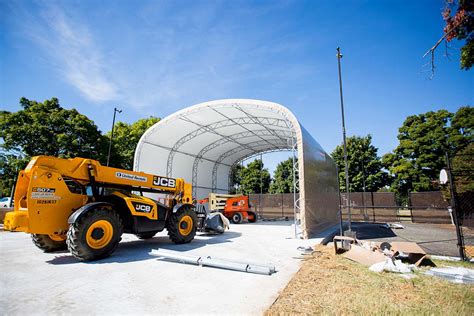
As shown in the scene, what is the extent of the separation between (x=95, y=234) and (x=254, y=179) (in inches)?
1551

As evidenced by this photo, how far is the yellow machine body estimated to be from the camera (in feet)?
17.3

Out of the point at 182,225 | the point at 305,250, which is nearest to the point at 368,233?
the point at 305,250

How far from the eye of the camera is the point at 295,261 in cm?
621

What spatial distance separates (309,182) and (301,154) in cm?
150

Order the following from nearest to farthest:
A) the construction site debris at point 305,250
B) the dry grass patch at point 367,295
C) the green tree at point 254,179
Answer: the dry grass patch at point 367,295, the construction site debris at point 305,250, the green tree at point 254,179

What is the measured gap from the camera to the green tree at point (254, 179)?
4459 cm

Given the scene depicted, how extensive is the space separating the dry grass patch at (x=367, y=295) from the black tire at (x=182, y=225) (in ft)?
14.6

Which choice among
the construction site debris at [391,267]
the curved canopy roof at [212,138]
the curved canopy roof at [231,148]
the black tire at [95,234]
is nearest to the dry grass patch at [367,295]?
the construction site debris at [391,267]

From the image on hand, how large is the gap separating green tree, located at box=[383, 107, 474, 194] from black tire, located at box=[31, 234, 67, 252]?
3159 cm

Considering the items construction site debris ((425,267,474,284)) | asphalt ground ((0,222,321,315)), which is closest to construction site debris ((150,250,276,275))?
asphalt ground ((0,222,321,315))

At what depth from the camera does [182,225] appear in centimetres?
834

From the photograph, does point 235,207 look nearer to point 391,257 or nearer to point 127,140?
point 391,257

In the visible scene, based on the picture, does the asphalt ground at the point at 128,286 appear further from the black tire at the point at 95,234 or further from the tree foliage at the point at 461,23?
the tree foliage at the point at 461,23

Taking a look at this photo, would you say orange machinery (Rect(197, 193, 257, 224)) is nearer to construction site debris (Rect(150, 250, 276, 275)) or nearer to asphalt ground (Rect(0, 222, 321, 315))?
asphalt ground (Rect(0, 222, 321, 315))
